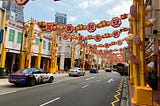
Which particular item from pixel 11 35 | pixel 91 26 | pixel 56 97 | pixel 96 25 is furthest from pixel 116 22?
pixel 11 35

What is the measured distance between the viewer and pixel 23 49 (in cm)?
3103

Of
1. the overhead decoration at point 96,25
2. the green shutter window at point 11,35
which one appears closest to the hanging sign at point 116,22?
the overhead decoration at point 96,25

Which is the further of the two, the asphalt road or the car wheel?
the car wheel

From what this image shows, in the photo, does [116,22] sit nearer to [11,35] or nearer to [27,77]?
[27,77]

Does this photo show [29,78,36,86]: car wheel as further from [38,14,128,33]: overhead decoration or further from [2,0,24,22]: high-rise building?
[38,14,128,33]: overhead decoration

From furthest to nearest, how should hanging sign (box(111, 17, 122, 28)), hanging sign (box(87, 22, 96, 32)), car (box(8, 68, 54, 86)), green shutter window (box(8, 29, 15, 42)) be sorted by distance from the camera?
green shutter window (box(8, 29, 15, 42)), hanging sign (box(87, 22, 96, 32)), hanging sign (box(111, 17, 122, 28)), car (box(8, 68, 54, 86))

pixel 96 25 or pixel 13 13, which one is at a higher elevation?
pixel 13 13

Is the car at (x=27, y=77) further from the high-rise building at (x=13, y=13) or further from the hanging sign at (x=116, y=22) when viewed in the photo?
the hanging sign at (x=116, y=22)

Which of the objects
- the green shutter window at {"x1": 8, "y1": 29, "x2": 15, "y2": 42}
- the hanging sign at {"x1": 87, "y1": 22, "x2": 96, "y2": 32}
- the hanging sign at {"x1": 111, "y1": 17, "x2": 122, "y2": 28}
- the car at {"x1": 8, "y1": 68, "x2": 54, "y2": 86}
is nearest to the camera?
the car at {"x1": 8, "y1": 68, "x2": 54, "y2": 86}

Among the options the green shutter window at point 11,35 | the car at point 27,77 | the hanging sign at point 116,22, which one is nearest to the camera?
the car at point 27,77

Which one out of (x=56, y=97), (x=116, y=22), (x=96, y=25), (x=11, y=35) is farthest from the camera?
(x=11, y=35)

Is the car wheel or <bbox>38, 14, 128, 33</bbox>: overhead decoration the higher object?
<bbox>38, 14, 128, 33</bbox>: overhead decoration

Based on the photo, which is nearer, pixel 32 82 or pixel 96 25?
pixel 32 82

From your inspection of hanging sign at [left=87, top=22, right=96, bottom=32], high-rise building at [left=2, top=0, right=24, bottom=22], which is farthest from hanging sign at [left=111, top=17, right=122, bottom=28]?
high-rise building at [left=2, top=0, right=24, bottom=22]
